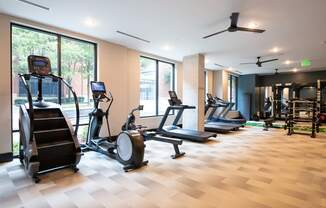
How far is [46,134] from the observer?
3.32 metres

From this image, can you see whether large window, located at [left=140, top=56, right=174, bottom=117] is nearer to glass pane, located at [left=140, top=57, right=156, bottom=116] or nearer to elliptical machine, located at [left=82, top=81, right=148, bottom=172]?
glass pane, located at [left=140, top=57, right=156, bottom=116]

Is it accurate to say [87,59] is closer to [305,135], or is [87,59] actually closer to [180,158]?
[180,158]

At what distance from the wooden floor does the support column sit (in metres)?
2.69

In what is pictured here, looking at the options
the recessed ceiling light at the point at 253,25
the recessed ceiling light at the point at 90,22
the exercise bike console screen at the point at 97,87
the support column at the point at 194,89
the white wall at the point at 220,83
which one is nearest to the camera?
the recessed ceiling light at the point at 90,22

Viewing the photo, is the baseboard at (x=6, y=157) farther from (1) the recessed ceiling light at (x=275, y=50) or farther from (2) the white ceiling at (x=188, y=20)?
(1) the recessed ceiling light at (x=275, y=50)

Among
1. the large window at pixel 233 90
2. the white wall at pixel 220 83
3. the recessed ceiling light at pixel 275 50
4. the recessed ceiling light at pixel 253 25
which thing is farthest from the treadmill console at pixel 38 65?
the large window at pixel 233 90

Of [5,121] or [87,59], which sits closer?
[5,121]

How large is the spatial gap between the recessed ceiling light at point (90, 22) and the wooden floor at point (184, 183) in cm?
289

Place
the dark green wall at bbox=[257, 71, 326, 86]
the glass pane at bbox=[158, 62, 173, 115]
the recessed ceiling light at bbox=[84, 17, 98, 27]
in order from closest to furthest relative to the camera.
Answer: the recessed ceiling light at bbox=[84, 17, 98, 27] → the glass pane at bbox=[158, 62, 173, 115] → the dark green wall at bbox=[257, 71, 326, 86]

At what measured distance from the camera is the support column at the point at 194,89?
6.95 m

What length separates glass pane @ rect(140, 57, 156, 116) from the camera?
7.08 metres

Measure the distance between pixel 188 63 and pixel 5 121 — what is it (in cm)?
559

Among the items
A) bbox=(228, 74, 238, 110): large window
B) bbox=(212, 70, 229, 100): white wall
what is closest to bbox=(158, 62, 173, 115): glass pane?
bbox=(212, 70, 229, 100): white wall

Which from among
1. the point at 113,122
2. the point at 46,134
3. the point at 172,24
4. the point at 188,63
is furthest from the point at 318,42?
the point at 46,134
